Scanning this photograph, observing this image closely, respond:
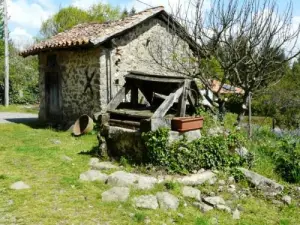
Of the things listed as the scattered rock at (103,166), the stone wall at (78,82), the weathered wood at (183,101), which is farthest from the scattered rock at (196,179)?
the stone wall at (78,82)

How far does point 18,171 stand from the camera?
6.00 metres

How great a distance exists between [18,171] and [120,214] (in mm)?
2651

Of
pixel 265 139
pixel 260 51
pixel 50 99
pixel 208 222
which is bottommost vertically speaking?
pixel 208 222

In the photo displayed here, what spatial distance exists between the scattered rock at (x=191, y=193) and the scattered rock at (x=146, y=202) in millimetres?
580

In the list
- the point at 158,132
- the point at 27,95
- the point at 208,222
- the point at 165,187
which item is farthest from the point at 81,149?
the point at 27,95

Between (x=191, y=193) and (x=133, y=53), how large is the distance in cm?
724

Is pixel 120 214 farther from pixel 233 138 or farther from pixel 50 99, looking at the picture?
pixel 50 99

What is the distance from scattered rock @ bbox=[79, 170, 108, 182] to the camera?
5.56m

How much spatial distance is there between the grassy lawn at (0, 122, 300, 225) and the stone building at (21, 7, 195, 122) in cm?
415

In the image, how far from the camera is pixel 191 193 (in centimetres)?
512

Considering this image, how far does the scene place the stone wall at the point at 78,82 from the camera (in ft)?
34.9

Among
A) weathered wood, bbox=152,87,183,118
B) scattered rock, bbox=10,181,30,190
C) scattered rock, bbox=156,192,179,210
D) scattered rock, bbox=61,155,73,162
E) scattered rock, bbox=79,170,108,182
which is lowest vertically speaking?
scattered rock, bbox=156,192,179,210

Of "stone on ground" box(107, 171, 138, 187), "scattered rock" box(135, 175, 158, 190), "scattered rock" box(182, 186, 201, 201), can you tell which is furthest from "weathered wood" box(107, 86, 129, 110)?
"scattered rock" box(182, 186, 201, 201)

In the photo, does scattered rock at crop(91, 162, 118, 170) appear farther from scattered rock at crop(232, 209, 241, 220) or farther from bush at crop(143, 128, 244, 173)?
scattered rock at crop(232, 209, 241, 220)
